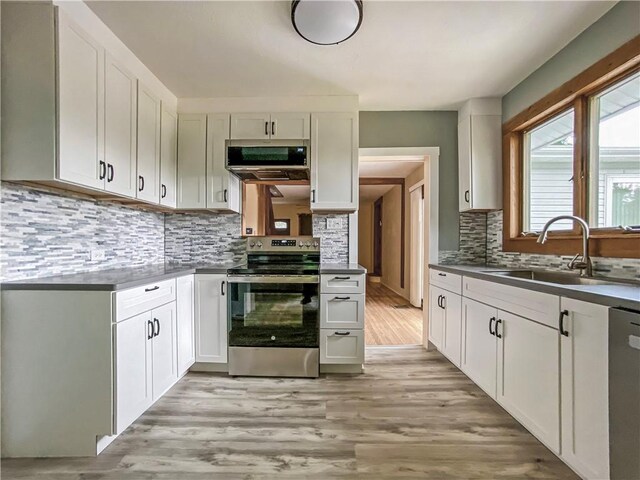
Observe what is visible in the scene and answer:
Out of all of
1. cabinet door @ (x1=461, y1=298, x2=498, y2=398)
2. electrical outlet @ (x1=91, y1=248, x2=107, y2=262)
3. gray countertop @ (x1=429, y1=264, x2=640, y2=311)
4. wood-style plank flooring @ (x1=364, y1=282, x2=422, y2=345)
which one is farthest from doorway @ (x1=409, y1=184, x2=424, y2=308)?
electrical outlet @ (x1=91, y1=248, x2=107, y2=262)

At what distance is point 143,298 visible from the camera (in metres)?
1.71

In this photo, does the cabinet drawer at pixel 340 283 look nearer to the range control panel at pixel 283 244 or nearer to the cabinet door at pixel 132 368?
the range control panel at pixel 283 244

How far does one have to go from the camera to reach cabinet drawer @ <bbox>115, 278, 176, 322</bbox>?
1523 mm

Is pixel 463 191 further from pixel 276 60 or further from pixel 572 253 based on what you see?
pixel 276 60

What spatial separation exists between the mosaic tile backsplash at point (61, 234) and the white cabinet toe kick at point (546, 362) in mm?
2605

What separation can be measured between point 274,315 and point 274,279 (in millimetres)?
292

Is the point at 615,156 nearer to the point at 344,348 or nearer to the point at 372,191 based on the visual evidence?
the point at 344,348

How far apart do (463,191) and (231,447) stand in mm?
2703

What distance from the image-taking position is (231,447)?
156cm

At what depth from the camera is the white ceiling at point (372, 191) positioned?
673 cm

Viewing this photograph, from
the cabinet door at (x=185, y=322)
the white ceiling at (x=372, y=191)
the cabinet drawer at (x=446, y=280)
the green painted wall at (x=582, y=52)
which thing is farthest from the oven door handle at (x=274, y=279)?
the white ceiling at (x=372, y=191)

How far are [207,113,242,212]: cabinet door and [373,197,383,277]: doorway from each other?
614 centimetres

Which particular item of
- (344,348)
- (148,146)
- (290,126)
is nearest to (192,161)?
(148,146)

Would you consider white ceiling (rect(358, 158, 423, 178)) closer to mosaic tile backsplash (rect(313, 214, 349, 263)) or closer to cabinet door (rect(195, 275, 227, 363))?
mosaic tile backsplash (rect(313, 214, 349, 263))
